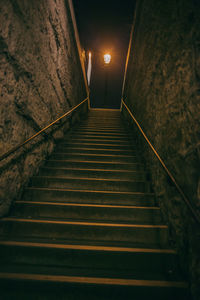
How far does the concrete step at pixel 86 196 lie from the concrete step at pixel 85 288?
0.83 m

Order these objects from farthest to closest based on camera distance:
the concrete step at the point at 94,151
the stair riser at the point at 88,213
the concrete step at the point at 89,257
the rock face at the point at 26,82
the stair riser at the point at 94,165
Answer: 1. the concrete step at the point at 94,151
2. the stair riser at the point at 94,165
3. the stair riser at the point at 88,213
4. the rock face at the point at 26,82
5. the concrete step at the point at 89,257

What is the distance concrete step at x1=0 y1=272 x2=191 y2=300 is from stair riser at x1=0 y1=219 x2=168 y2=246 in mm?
375

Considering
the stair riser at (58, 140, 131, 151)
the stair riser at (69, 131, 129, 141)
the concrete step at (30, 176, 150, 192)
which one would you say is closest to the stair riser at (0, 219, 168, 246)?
the concrete step at (30, 176, 150, 192)

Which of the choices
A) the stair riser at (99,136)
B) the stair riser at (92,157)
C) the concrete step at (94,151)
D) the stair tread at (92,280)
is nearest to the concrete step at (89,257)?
the stair tread at (92,280)

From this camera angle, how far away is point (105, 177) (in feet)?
7.39

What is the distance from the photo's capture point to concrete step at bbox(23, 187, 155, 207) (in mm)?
1867

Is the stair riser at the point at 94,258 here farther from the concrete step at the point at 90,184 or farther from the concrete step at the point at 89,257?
the concrete step at the point at 90,184

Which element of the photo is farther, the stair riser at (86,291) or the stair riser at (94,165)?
the stair riser at (94,165)

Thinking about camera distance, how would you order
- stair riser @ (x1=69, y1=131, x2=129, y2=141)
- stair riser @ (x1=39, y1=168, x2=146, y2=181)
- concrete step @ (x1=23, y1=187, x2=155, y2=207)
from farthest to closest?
stair riser @ (x1=69, y1=131, x2=129, y2=141)
stair riser @ (x1=39, y1=168, x2=146, y2=181)
concrete step @ (x1=23, y1=187, x2=155, y2=207)

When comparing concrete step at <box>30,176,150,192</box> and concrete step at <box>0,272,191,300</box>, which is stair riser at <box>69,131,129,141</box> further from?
concrete step at <box>0,272,191,300</box>

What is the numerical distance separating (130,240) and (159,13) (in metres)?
3.21

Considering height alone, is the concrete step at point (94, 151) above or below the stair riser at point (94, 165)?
above

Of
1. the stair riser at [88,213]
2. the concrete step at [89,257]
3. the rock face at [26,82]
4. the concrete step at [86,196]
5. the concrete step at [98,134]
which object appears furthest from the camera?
the concrete step at [98,134]

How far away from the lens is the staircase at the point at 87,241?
1.09 m
